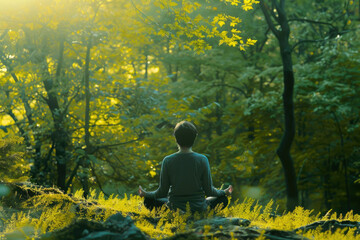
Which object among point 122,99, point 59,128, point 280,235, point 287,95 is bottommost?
point 280,235

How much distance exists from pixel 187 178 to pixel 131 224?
1.69 metres

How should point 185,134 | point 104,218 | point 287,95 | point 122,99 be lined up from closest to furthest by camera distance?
point 104,218, point 185,134, point 122,99, point 287,95

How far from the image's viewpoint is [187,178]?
5.30 metres

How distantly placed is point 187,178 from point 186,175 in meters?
0.04

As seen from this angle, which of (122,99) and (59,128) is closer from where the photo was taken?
(59,128)

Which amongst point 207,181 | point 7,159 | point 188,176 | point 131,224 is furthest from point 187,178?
point 7,159

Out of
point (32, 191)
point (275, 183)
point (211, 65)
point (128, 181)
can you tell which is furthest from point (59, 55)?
point (275, 183)

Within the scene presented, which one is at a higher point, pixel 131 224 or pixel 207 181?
pixel 207 181

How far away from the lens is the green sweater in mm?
5285

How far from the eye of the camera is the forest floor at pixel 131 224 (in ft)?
11.8

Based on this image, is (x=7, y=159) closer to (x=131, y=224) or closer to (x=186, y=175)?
(x=186, y=175)

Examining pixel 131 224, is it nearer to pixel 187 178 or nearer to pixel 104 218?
pixel 104 218

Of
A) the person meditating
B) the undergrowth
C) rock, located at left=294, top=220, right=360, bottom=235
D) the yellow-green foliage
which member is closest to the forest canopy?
the yellow-green foliage


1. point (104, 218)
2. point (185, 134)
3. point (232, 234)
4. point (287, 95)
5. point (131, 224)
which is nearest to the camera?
point (232, 234)
